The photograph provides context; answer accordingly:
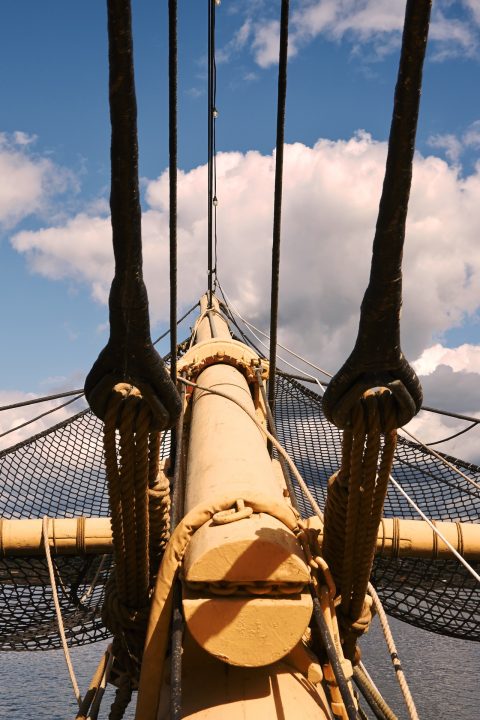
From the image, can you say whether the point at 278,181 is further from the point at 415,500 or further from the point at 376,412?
the point at 415,500

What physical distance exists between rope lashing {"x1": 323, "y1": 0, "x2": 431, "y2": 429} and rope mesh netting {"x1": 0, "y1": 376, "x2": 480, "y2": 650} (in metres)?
2.46

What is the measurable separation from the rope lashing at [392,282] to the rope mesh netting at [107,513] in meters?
2.46

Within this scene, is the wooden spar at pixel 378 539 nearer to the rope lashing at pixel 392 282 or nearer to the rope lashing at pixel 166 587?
the rope lashing at pixel 166 587

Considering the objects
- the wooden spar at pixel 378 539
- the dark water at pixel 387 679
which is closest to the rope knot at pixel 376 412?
the wooden spar at pixel 378 539

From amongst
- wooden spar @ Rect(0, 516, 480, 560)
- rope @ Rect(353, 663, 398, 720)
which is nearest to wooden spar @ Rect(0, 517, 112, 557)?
wooden spar @ Rect(0, 516, 480, 560)

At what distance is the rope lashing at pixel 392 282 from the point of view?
4.65 ft

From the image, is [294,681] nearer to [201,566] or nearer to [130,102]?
[201,566]

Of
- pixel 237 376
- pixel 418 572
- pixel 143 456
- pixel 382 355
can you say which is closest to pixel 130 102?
pixel 382 355

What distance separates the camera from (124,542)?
2.18 metres

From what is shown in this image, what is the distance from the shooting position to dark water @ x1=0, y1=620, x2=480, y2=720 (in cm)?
1620

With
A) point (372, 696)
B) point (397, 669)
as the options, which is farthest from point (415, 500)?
point (397, 669)

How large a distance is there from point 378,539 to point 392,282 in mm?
2312

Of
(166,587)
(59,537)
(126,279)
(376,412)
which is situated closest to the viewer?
(126,279)

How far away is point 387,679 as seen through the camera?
63.4 ft
